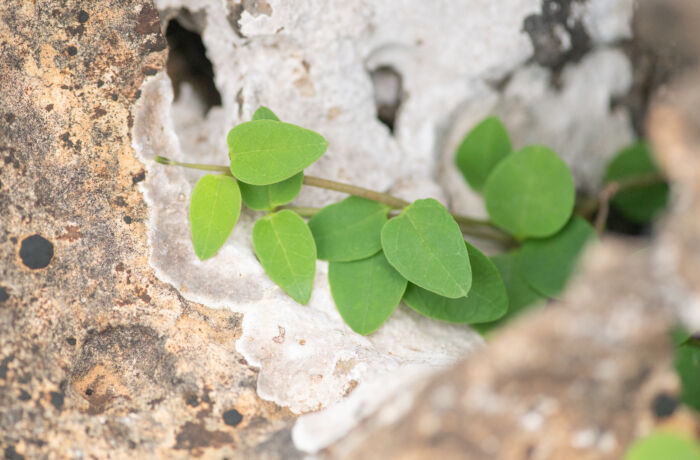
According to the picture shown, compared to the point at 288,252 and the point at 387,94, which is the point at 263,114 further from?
the point at 387,94

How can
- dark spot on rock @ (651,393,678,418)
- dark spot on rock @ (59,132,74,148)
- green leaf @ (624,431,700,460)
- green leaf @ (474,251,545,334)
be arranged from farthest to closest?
1. green leaf @ (474,251,545,334)
2. dark spot on rock @ (59,132,74,148)
3. dark spot on rock @ (651,393,678,418)
4. green leaf @ (624,431,700,460)

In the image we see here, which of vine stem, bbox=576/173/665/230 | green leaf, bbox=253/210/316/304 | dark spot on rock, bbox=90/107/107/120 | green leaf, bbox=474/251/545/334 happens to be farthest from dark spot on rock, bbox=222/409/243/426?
vine stem, bbox=576/173/665/230

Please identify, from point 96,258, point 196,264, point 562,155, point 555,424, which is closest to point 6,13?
point 96,258

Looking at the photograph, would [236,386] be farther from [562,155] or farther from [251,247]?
[562,155]

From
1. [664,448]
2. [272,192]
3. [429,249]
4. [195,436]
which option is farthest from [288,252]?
[664,448]

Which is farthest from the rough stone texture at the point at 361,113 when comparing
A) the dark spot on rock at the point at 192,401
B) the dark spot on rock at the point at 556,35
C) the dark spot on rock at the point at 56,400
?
the dark spot on rock at the point at 56,400

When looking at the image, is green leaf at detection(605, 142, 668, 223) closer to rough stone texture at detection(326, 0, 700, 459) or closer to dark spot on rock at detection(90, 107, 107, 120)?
rough stone texture at detection(326, 0, 700, 459)
